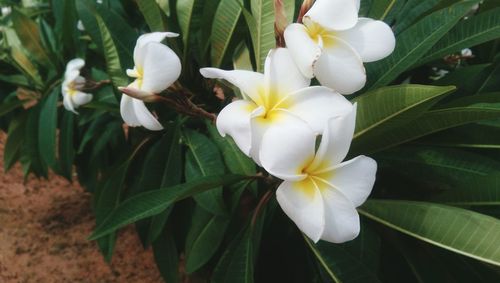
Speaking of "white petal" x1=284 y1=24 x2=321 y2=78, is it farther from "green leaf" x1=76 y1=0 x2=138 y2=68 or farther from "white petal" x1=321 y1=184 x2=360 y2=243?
"green leaf" x1=76 y1=0 x2=138 y2=68

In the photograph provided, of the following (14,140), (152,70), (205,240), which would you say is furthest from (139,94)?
(14,140)

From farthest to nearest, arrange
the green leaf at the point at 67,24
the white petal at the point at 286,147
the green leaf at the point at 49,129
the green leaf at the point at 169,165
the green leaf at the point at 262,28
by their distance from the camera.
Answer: the green leaf at the point at 49,129 < the green leaf at the point at 67,24 < the green leaf at the point at 169,165 < the green leaf at the point at 262,28 < the white petal at the point at 286,147

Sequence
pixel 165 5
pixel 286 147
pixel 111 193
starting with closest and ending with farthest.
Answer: pixel 286 147 → pixel 165 5 → pixel 111 193

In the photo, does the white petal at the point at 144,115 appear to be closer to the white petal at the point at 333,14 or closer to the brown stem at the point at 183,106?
the brown stem at the point at 183,106

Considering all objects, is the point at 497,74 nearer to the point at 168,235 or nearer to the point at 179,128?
the point at 179,128

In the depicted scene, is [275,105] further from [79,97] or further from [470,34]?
[79,97]

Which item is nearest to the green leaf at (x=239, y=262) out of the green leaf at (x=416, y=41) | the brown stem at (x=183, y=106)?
the brown stem at (x=183, y=106)
